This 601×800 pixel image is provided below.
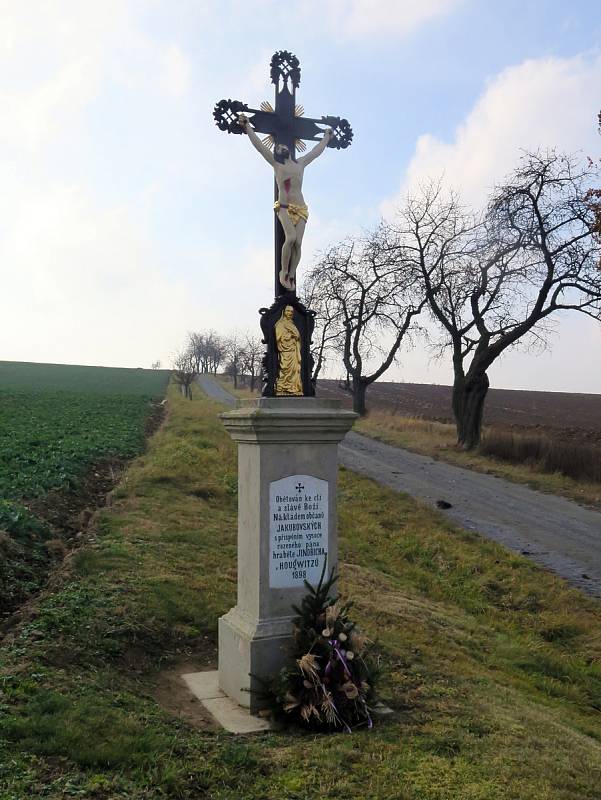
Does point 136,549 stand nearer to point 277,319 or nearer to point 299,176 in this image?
point 277,319

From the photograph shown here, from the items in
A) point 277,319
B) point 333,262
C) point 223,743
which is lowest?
point 223,743

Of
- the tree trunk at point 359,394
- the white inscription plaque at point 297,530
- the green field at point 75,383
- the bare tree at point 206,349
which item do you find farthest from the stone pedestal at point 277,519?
the bare tree at point 206,349

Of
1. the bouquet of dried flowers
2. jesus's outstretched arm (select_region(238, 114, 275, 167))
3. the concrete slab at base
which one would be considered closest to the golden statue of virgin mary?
jesus's outstretched arm (select_region(238, 114, 275, 167))

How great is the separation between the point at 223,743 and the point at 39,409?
27.4 m

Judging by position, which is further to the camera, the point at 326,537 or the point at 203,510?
the point at 203,510

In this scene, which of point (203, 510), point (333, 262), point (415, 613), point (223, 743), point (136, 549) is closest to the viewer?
point (223, 743)

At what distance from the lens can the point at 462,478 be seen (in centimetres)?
1833

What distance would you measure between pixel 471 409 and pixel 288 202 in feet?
60.8

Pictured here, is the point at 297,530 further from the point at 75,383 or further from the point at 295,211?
the point at 75,383

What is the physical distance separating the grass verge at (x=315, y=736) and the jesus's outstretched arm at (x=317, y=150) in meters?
4.23

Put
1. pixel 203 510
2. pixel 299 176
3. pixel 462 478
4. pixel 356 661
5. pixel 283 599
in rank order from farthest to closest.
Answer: pixel 462 478 < pixel 203 510 < pixel 299 176 < pixel 283 599 < pixel 356 661

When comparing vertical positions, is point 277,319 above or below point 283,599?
above

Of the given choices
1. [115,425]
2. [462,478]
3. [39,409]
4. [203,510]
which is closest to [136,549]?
[203,510]

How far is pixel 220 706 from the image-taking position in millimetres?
5184
